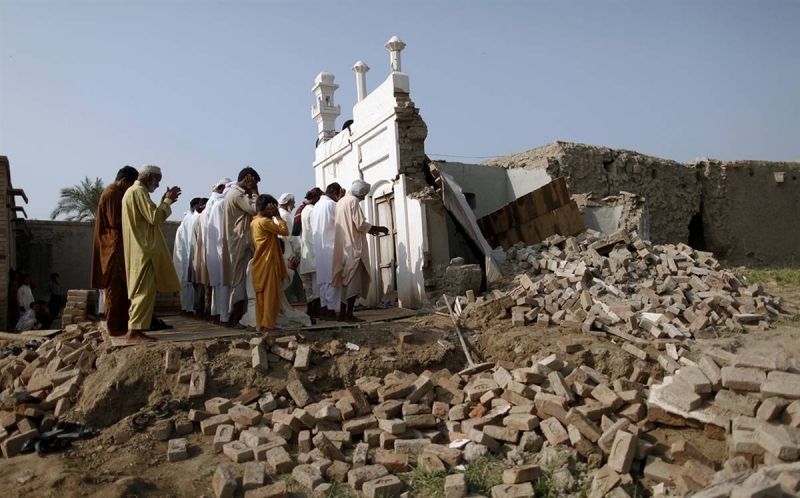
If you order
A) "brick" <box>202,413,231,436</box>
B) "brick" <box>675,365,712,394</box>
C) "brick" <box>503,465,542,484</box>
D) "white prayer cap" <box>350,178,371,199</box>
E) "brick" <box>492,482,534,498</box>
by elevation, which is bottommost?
"brick" <box>492,482,534,498</box>

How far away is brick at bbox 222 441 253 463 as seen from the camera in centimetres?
436

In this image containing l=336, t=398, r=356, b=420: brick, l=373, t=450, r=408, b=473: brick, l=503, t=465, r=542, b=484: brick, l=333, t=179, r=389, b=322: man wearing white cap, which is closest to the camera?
l=503, t=465, r=542, b=484: brick

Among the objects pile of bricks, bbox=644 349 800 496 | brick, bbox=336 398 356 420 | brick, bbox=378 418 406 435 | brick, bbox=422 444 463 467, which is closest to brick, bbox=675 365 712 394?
pile of bricks, bbox=644 349 800 496

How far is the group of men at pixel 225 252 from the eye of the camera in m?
5.68

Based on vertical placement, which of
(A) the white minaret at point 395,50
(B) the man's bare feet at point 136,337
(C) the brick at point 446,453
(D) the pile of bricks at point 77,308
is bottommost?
(C) the brick at point 446,453

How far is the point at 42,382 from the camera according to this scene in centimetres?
545

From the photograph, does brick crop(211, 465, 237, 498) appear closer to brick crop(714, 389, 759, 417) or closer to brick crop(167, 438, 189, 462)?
brick crop(167, 438, 189, 462)

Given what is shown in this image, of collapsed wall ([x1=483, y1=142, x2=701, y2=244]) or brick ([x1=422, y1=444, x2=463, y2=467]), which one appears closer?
brick ([x1=422, y1=444, x2=463, y2=467])

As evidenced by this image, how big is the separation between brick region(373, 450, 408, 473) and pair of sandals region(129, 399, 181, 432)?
1.84 meters

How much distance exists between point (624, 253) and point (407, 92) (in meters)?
4.11

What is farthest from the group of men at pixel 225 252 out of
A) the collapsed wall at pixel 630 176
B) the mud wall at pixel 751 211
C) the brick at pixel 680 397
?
the mud wall at pixel 751 211

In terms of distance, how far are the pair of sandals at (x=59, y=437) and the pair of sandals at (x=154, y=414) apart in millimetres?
306

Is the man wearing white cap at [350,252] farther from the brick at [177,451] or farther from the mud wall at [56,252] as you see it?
the mud wall at [56,252]

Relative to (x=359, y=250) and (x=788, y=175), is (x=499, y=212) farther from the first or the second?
(x=788, y=175)
